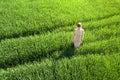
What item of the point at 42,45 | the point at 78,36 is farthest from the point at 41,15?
the point at 78,36

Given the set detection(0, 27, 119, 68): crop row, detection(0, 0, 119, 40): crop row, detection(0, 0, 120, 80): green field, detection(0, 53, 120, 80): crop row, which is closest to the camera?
detection(0, 53, 120, 80): crop row

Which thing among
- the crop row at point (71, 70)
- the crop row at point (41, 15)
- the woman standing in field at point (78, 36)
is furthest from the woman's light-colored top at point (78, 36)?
the crop row at point (41, 15)

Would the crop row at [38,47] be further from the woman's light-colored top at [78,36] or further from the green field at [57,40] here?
the woman's light-colored top at [78,36]

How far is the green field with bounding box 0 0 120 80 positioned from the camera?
1216 centimetres

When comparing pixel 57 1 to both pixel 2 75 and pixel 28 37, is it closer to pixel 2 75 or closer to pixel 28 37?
pixel 28 37

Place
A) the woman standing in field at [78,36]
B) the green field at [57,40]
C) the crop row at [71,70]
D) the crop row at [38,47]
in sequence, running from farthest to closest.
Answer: the woman standing in field at [78,36] < the crop row at [38,47] < the green field at [57,40] < the crop row at [71,70]

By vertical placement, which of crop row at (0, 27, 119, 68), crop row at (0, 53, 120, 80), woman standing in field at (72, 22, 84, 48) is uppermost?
woman standing in field at (72, 22, 84, 48)

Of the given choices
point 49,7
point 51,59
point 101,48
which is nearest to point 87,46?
point 101,48

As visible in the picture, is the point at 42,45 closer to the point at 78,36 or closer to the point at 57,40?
the point at 57,40

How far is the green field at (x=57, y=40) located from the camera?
12156 millimetres

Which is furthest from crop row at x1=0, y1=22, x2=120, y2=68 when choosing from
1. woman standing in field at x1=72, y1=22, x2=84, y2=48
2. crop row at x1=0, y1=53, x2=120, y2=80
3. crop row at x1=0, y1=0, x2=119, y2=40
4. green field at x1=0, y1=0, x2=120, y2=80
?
crop row at x1=0, y1=0, x2=119, y2=40

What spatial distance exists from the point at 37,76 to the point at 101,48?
12.9 ft

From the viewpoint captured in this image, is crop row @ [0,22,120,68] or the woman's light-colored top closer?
crop row @ [0,22,120,68]

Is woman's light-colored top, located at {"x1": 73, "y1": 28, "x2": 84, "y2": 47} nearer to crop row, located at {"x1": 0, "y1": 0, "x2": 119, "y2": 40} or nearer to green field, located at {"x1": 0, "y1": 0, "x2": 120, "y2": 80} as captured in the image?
green field, located at {"x1": 0, "y1": 0, "x2": 120, "y2": 80}
